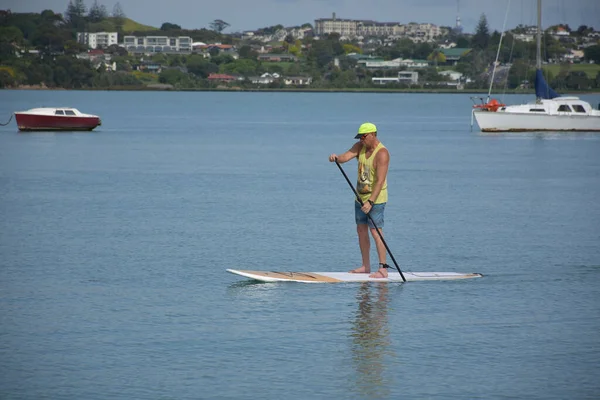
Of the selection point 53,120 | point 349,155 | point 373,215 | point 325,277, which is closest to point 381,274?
point 325,277

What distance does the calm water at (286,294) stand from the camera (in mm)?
12148

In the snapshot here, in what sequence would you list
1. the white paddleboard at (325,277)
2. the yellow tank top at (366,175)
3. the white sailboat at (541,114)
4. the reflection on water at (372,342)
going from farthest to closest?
the white sailboat at (541,114) < the white paddleboard at (325,277) < the yellow tank top at (366,175) < the reflection on water at (372,342)

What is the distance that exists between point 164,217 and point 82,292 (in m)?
9.76

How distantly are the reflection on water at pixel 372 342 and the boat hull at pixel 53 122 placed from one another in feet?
175

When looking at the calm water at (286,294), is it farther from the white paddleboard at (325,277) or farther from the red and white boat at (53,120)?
the red and white boat at (53,120)

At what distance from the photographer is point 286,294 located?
1623 cm

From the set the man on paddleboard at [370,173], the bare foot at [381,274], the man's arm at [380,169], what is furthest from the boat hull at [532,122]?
the man's arm at [380,169]

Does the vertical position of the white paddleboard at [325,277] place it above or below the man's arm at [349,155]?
below

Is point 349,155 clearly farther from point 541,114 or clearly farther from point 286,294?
point 541,114

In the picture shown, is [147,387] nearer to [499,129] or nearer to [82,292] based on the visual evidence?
[82,292]

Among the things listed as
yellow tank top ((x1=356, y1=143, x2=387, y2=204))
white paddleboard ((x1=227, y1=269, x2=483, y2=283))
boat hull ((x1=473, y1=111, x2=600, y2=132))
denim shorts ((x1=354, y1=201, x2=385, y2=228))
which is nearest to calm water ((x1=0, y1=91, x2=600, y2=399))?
white paddleboard ((x1=227, y1=269, x2=483, y2=283))

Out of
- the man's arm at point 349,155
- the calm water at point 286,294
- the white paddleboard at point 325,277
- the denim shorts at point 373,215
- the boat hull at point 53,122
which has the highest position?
the man's arm at point 349,155

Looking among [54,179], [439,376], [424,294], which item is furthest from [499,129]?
[439,376]

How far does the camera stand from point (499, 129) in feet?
225
